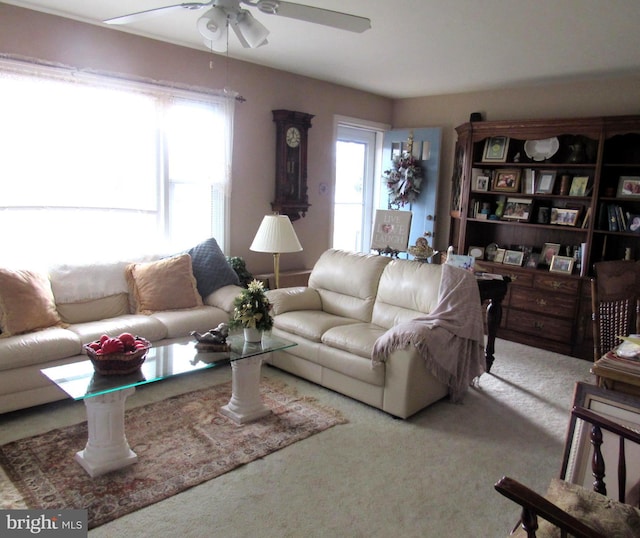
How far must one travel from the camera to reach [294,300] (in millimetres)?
4070

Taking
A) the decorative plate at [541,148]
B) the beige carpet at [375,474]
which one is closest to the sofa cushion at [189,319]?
the beige carpet at [375,474]

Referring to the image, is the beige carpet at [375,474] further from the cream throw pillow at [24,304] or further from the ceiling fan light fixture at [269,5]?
the ceiling fan light fixture at [269,5]

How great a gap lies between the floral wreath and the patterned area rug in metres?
3.26

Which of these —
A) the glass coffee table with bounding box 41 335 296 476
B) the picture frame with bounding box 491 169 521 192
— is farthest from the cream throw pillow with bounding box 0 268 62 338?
the picture frame with bounding box 491 169 521 192

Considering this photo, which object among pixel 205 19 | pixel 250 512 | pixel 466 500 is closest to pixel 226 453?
pixel 250 512

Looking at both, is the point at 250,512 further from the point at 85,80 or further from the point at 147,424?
the point at 85,80

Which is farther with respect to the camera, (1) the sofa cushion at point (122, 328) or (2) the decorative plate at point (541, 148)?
(2) the decorative plate at point (541, 148)

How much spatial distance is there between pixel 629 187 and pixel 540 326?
145 centimetres

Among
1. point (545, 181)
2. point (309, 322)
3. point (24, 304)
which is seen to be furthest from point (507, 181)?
point (24, 304)

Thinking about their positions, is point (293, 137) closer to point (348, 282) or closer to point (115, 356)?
point (348, 282)

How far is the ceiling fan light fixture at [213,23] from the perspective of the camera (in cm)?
231

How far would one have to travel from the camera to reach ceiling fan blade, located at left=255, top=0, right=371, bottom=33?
7.36ft

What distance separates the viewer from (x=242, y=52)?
4.39 metres

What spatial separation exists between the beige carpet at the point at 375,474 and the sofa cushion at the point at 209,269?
804 millimetres
